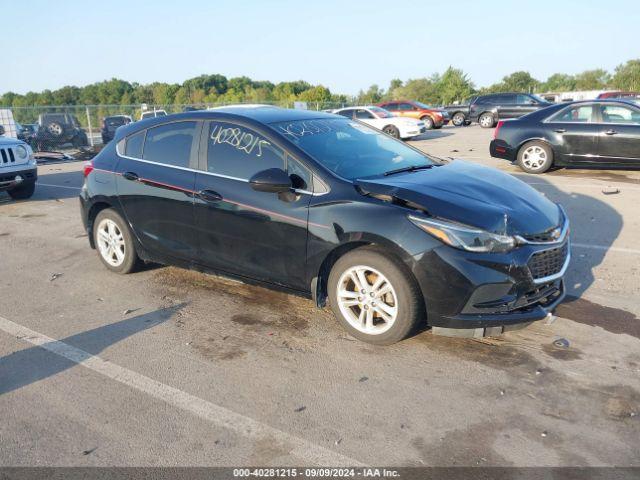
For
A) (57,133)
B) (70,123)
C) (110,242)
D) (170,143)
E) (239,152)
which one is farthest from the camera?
(70,123)

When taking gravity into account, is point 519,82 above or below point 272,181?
above

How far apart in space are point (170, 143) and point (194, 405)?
271cm

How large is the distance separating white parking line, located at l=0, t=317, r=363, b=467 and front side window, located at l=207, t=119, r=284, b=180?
1.78 metres

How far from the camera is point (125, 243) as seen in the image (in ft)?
18.3

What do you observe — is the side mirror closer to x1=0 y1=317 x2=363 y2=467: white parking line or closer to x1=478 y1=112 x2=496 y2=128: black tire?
x1=0 y1=317 x2=363 y2=467: white parking line

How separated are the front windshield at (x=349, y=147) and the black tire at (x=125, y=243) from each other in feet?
6.60

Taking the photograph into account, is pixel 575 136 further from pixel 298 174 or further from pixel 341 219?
pixel 341 219

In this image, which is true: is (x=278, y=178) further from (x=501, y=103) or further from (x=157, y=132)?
(x=501, y=103)

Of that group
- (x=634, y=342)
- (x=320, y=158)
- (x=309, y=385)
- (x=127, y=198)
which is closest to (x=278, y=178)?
(x=320, y=158)

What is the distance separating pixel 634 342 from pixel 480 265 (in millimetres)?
1367

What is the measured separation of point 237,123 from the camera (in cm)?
468

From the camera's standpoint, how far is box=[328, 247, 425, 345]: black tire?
147 inches

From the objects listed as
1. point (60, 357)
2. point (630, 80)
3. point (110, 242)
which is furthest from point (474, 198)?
point (630, 80)

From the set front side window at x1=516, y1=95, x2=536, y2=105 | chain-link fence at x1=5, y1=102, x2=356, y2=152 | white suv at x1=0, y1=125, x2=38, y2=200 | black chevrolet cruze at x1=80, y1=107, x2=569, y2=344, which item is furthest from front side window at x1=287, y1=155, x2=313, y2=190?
front side window at x1=516, y1=95, x2=536, y2=105
